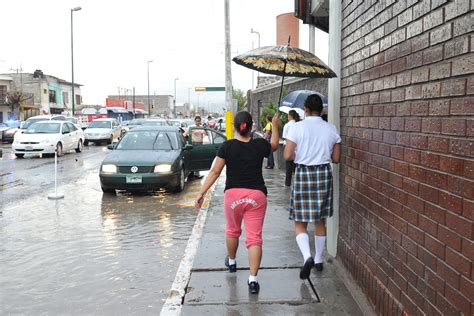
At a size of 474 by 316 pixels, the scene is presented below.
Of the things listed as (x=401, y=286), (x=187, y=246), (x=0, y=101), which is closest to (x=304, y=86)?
(x=187, y=246)

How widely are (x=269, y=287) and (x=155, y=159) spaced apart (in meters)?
6.28

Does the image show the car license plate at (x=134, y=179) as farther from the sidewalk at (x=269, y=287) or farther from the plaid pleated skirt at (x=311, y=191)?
the plaid pleated skirt at (x=311, y=191)

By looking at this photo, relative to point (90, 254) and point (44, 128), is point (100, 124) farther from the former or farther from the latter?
point (90, 254)

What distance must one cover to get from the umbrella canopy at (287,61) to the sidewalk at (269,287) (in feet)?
6.86

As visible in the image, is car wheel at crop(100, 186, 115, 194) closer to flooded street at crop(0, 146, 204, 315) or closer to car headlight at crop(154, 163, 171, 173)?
flooded street at crop(0, 146, 204, 315)

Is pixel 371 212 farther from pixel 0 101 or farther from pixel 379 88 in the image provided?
pixel 0 101

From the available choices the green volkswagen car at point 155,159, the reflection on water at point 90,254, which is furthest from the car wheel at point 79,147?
the reflection on water at point 90,254

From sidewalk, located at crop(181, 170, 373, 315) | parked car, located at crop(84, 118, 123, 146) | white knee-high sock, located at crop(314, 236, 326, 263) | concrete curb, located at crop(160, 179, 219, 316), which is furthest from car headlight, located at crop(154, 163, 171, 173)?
parked car, located at crop(84, 118, 123, 146)

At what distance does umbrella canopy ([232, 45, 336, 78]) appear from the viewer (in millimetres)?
4922

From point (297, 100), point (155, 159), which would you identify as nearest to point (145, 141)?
point (155, 159)

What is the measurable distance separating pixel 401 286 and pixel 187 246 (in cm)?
360

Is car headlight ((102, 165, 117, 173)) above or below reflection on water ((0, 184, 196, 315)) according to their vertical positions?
above

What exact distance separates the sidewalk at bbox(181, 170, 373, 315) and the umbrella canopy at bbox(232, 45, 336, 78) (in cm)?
209

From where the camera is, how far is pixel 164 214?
8648 mm
